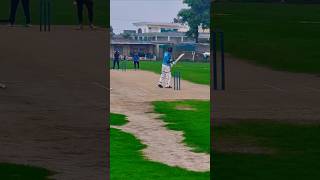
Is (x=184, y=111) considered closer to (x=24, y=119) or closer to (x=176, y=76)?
(x=24, y=119)

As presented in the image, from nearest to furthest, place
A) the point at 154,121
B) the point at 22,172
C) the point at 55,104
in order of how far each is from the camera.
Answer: the point at 22,172, the point at 154,121, the point at 55,104

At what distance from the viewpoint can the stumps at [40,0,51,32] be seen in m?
11.0

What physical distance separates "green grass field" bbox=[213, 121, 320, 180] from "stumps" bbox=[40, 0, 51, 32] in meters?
3.87

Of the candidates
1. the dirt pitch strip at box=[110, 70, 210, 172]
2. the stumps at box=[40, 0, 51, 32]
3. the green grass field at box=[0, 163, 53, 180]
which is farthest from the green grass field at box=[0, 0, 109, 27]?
the green grass field at box=[0, 163, 53, 180]

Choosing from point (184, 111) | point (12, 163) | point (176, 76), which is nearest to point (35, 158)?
point (12, 163)

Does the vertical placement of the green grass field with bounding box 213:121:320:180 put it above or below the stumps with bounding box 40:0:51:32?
below

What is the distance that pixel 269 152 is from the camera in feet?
35.0

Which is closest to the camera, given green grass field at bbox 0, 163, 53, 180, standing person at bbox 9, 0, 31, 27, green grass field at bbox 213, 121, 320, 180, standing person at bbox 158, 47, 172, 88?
green grass field at bbox 0, 163, 53, 180

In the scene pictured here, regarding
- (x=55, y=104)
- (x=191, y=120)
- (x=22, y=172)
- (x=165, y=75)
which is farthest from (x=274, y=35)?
(x=22, y=172)

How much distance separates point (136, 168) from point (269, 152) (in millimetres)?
2620

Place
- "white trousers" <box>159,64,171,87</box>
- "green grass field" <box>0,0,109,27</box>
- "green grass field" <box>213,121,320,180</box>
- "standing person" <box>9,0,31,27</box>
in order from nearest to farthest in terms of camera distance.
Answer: "green grass field" <box>213,121,320,180</box>, "standing person" <box>9,0,31,27</box>, "green grass field" <box>0,0,109,27</box>, "white trousers" <box>159,64,171,87</box>

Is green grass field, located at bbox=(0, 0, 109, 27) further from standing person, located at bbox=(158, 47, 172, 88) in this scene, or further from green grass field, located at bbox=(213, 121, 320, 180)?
standing person, located at bbox=(158, 47, 172, 88)

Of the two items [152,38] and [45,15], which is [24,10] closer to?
[45,15]

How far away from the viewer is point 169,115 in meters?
15.3
